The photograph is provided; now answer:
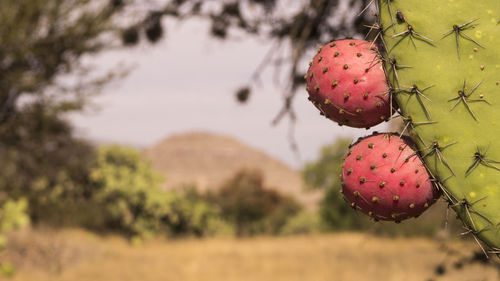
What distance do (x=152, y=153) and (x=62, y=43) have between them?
A: 3509cm

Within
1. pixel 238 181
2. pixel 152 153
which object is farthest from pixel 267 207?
pixel 152 153

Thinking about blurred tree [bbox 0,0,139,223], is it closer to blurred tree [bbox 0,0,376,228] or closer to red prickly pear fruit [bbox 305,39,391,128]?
blurred tree [bbox 0,0,376,228]

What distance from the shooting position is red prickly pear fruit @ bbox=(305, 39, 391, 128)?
4.34 ft

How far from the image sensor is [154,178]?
57.5 ft

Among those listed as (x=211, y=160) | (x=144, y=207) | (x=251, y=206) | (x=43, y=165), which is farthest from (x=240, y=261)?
(x=211, y=160)

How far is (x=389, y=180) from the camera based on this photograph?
1325mm

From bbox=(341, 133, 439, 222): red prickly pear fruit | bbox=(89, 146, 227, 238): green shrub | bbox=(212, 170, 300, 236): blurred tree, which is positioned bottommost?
bbox=(212, 170, 300, 236): blurred tree

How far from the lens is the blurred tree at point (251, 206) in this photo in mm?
18250

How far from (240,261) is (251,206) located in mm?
7715

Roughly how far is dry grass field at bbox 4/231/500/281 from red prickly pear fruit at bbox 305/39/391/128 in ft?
21.8

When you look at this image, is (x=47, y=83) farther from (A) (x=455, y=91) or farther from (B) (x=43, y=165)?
(A) (x=455, y=91)

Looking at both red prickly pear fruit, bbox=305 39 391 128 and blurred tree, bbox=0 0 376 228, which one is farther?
blurred tree, bbox=0 0 376 228

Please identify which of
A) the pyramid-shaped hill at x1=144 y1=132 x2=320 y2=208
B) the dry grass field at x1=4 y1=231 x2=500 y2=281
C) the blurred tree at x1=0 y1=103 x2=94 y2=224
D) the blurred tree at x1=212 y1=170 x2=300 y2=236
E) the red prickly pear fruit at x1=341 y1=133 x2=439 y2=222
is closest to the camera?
the red prickly pear fruit at x1=341 y1=133 x2=439 y2=222

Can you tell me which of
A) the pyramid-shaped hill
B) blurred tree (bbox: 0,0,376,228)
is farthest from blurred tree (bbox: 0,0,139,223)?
the pyramid-shaped hill
